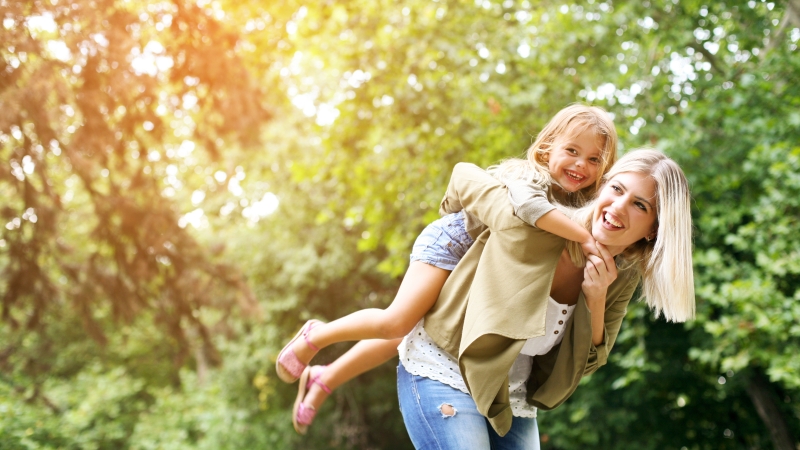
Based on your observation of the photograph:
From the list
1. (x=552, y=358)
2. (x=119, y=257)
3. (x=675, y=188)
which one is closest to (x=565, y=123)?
(x=675, y=188)

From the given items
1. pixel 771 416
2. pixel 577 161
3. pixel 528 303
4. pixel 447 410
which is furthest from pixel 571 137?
pixel 771 416

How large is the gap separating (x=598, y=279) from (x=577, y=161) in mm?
417

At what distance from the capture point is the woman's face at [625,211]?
162 centimetres

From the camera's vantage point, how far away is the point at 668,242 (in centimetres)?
160

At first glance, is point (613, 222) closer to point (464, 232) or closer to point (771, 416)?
point (464, 232)

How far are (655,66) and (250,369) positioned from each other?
617cm

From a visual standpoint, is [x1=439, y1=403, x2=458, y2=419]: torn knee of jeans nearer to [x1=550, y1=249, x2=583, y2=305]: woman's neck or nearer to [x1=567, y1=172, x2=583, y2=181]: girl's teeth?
[x1=550, y1=249, x2=583, y2=305]: woman's neck

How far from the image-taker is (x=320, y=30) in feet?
20.7

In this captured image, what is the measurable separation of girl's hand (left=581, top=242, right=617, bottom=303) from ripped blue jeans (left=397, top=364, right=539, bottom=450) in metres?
0.41

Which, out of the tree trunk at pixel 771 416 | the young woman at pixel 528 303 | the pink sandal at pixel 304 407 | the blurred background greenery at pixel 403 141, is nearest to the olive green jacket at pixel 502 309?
the young woman at pixel 528 303

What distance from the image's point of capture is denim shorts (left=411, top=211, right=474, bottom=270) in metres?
1.80

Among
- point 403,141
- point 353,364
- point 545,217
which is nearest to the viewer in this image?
point 545,217

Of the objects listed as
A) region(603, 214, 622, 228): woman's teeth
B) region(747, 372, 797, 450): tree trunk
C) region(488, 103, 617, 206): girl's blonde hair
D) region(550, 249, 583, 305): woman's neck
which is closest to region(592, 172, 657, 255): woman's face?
region(603, 214, 622, 228): woman's teeth

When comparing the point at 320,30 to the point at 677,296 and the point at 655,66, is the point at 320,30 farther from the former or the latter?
the point at 677,296
